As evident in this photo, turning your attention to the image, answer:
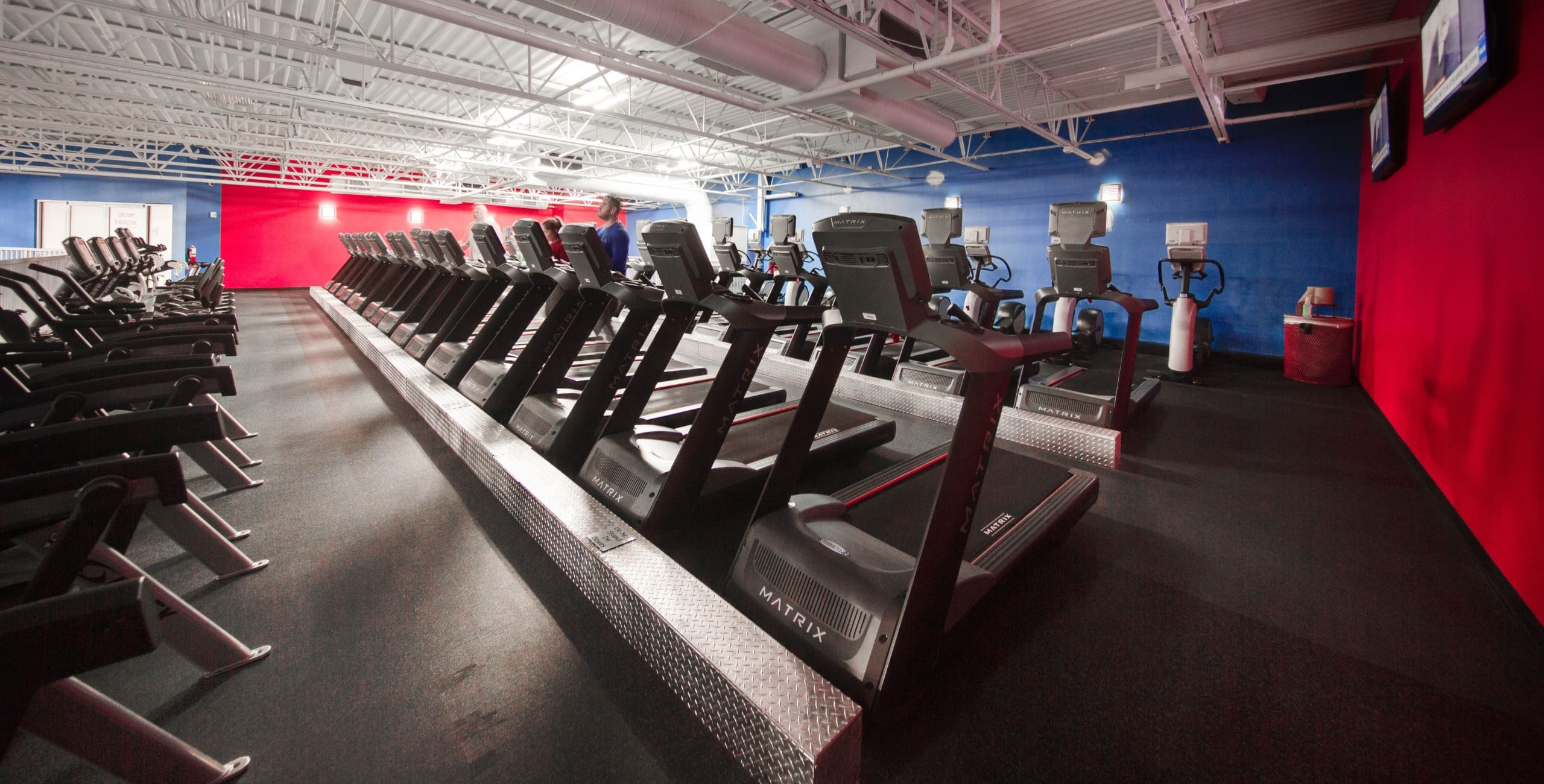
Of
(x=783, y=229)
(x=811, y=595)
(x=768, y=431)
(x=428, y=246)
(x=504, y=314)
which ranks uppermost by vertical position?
(x=783, y=229)

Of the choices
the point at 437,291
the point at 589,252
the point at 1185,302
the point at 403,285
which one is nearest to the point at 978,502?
the point at 589,252

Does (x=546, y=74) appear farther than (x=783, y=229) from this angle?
Yes

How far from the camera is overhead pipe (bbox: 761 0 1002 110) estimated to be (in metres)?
4.58

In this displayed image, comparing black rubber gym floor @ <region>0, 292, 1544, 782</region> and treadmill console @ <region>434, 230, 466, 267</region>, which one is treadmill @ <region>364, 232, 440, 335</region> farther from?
black rubber gym floor @ <region>0, 292, 1544, 782</region>

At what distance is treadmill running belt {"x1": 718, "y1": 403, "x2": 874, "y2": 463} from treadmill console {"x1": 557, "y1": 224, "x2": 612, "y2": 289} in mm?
1042

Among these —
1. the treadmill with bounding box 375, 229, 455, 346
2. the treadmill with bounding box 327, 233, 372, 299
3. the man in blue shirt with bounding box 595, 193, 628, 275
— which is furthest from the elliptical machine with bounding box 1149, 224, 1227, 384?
the treadmill with bounding box 327, 233, 372, 299

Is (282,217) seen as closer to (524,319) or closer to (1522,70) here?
(524,319)

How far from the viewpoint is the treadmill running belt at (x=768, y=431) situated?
2.94 metres

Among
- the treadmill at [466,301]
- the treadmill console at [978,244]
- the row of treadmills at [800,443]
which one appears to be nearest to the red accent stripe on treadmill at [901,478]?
the row of treadmills at [800,443]

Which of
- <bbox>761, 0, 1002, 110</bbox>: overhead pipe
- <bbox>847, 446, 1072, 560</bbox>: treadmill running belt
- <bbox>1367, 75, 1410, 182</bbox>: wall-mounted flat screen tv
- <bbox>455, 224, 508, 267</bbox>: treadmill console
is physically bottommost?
<bbox>847, 446, 1072, 560</bbox>: treadmill running belt

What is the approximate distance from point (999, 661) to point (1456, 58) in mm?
3710

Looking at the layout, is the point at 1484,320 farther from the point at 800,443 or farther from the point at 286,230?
the point at 286,230

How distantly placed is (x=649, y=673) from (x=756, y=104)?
7119 millimetres

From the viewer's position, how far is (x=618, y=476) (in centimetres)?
242
